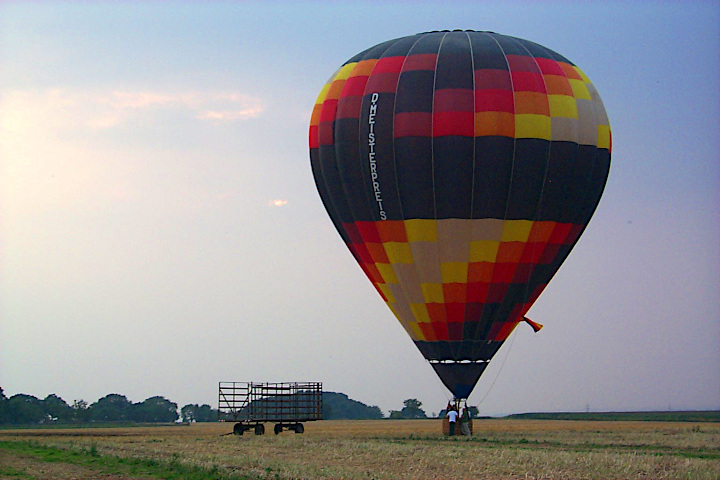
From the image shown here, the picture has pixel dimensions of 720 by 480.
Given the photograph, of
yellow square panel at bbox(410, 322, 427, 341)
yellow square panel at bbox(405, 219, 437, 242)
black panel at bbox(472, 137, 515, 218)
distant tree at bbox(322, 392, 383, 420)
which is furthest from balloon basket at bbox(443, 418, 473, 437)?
distant tree at bbox(322, 392, 383, 420)

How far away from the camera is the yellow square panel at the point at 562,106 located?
129 feet

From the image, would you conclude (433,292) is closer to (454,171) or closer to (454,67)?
(454,171)

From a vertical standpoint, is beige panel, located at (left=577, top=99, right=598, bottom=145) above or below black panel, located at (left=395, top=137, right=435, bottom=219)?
above

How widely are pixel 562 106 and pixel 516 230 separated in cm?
510

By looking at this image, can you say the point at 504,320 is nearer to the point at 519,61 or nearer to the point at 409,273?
the point at 409,273

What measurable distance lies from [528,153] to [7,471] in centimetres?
2151

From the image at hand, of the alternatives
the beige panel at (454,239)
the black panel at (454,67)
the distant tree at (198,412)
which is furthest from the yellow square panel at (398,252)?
the distant tree at (198,412)

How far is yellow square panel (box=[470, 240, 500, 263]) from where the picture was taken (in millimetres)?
39062

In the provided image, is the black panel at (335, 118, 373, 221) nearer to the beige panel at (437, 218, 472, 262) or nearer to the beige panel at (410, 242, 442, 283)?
the beige panel at (410, 242, 442, 283)

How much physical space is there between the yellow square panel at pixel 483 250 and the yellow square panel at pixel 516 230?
489 mm

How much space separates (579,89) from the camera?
133 feet

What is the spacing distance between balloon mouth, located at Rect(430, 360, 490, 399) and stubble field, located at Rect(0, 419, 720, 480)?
1.89 metres

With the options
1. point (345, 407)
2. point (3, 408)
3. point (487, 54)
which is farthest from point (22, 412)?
point (345, 407)

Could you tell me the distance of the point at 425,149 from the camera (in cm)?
3844
